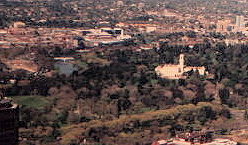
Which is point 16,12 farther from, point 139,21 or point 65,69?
point 65,69

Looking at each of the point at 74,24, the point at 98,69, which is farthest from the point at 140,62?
the point at 74,24

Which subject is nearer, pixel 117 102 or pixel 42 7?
pixel 117 102

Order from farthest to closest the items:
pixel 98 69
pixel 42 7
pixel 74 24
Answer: pixel 42 7
pixel 74 24
pixel 98 69

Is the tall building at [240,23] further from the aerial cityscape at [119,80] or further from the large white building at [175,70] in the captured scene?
the large white building at [175,70]

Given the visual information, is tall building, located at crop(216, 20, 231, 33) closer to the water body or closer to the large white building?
the large white building

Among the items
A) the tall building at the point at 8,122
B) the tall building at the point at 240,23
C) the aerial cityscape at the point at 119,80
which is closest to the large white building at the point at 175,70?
the aerial cityscape at the point at 119,80
